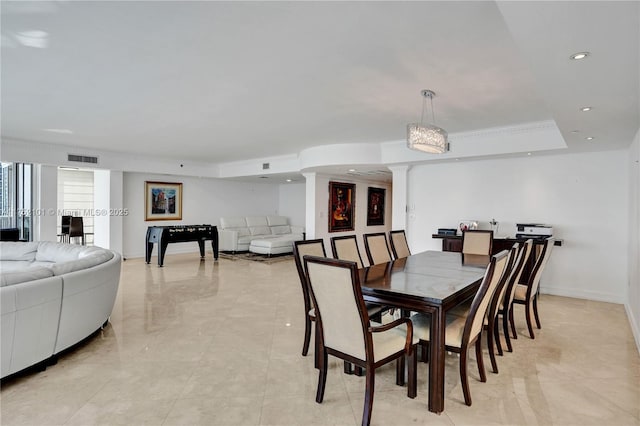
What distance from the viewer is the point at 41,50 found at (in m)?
2.67

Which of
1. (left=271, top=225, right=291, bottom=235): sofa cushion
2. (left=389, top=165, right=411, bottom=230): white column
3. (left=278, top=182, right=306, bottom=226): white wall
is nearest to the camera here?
(left=389, top=165, right=411, bottom=230): white column

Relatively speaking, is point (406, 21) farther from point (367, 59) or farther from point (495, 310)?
point (495, 310)

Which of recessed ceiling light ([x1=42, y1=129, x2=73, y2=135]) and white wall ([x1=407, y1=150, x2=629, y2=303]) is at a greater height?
recessed ceiling light ([x1=42, y1=129, x2=73, y2=135])

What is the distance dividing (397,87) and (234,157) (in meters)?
5.64

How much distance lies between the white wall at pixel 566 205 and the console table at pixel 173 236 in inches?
200

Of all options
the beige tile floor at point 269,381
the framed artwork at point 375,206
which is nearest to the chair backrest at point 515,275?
the beige tile floor at point 269,381

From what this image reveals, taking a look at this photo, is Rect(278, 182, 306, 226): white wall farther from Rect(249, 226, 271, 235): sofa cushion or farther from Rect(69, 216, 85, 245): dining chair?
Rect(69, 216, 85, 245): dining chair

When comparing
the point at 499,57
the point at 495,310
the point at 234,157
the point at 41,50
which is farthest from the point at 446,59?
the point at 234,157

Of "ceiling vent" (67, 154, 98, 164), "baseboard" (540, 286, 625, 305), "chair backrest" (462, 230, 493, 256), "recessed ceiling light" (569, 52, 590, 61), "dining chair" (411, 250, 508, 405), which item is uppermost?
"ceiling vent" (67, 154, 98, 164)

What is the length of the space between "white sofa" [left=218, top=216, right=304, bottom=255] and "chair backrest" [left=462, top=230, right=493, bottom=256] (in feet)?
15.5

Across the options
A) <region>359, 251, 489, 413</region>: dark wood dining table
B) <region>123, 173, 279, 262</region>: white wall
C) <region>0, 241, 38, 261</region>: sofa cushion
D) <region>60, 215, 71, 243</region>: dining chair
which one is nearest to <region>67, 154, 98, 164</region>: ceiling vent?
<region>123, 173, 279, 262</region>: white wall

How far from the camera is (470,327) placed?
220cm

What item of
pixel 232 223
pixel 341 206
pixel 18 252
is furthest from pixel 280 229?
pixel 18 252

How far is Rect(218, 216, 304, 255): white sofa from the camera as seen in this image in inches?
335
